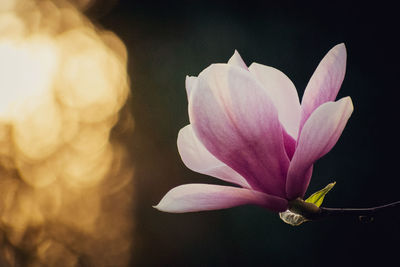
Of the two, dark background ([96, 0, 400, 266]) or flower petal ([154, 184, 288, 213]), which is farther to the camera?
dark background ([96, 0, 400, 266])

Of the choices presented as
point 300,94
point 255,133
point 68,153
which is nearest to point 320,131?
point 255,133

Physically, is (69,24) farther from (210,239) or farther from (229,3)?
(210,239)

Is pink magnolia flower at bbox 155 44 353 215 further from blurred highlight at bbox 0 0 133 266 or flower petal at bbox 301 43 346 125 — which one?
blurred highlight at bbox 0 0 133 266

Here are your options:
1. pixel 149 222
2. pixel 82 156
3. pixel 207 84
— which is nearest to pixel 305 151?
pixel 207 84

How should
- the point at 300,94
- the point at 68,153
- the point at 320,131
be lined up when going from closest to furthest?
the point at 320,131 < the point at 300,94 < the point at 68,153

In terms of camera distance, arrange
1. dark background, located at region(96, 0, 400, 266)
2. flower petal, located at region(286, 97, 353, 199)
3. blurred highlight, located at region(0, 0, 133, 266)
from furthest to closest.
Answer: blurred highlight, located at region(0, 0, 133, 266) < dark background, located at region(96, 0, 400, 266) < flower petal, located at region(286, 97, 353, 199)

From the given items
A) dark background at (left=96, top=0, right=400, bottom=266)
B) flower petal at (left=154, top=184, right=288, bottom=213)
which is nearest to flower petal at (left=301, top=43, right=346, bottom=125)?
flower petal at (left=154, top=184, right=288, bottom=213)

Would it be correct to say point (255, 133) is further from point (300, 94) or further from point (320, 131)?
point (300, 94)
